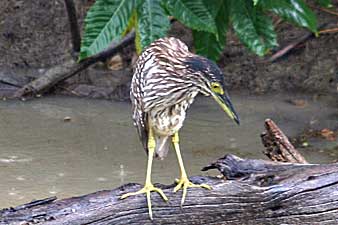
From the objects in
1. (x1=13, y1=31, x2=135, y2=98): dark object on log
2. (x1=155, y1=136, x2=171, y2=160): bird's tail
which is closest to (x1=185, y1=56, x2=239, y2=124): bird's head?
(x1=155, y1=136, x2=171, y2=160): bird's tail

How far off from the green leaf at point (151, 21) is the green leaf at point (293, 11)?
497 mm

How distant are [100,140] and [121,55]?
185 cm

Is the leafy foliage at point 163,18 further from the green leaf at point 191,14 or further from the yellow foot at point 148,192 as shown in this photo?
the yellow foot at point 148,192

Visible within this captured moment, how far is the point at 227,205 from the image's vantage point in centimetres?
274

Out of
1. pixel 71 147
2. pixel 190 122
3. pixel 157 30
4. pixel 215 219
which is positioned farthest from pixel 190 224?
pixel 190 122

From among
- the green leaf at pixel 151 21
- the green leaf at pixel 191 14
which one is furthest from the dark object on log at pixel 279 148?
the green leaf at pixel 151 21

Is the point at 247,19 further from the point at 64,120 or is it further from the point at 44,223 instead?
the point at 64,120

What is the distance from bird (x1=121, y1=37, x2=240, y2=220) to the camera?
97.5 inches

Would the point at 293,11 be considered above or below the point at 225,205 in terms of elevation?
above

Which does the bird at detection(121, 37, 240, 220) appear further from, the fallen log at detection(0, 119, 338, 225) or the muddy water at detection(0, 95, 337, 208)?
the muddy water at detection(0, 95, 337, 208)

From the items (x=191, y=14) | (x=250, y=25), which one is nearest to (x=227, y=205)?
(x=191, y=14)

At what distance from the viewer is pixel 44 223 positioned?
2617mm

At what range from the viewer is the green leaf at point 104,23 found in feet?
10.4

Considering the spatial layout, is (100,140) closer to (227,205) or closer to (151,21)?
(151,21)
